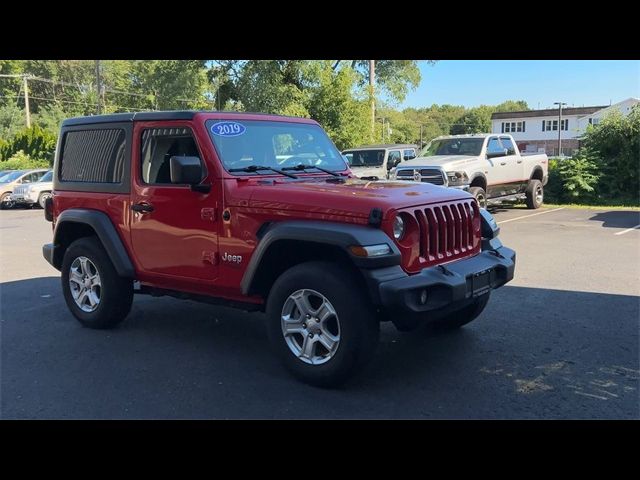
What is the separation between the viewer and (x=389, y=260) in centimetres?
402

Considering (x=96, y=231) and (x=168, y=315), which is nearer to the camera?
(x=96, y=231)

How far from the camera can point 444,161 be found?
14.1 meters

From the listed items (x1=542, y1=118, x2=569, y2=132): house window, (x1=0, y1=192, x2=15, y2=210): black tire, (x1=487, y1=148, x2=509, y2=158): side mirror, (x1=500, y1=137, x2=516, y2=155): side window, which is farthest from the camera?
(x1=542, y1=118, x2=569, y2=132): house window

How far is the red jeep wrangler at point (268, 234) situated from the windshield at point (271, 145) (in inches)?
0.5

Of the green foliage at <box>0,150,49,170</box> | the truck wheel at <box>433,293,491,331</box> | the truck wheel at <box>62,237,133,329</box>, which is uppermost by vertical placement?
the green foliage at <box>0,150,49,170</box>

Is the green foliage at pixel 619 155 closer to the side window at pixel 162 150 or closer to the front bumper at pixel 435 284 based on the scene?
the front bumper at pixel 435 284

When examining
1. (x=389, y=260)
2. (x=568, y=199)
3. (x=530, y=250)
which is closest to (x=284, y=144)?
(x=389, y=260)

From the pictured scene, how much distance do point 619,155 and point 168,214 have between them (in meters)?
17.9

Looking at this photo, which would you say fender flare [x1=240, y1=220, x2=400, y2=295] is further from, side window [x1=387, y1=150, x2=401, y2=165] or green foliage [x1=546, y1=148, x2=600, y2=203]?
green foliage [x1=546, y1=148, x2=600, y2=203]

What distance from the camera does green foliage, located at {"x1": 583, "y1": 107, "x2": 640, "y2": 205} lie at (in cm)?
1864

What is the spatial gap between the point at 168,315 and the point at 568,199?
1612 cm

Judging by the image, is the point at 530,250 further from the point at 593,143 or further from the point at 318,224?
the point at 593,143

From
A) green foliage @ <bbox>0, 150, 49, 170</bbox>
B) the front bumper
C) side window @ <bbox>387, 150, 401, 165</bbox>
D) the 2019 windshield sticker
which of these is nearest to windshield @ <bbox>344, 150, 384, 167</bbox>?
side window @ <bbox>387, 150, 401, 165</bbox>

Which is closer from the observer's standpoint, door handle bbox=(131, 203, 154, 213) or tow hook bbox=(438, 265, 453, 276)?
tow hook bbox=(438, 265, 453, 276)
